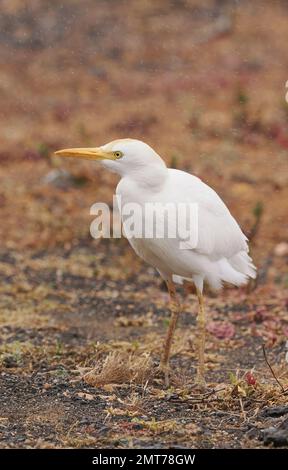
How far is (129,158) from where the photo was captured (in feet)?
17.2

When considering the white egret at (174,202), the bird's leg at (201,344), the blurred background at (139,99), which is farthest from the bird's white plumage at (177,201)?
the blurred background at (139,99)

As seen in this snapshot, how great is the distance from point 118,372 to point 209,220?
1.10 metres

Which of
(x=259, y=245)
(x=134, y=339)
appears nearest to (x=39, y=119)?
(x=259, y=245)

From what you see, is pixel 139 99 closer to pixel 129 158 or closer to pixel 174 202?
pixel 129 158

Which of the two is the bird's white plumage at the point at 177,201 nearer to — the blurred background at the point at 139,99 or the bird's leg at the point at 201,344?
the bird's leg at the point at 201,344

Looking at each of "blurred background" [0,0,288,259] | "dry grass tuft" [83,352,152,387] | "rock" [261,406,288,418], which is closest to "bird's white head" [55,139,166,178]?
"dry grass tuft" [83,352,152,387]

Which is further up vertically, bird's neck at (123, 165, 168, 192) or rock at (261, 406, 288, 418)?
bird's neck at (123, 165, 168, 192)

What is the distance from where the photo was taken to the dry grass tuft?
551 cm

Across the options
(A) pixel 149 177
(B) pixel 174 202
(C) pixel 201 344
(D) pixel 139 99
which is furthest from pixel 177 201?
(D) pixel 139 99

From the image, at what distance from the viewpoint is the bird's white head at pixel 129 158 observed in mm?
5219

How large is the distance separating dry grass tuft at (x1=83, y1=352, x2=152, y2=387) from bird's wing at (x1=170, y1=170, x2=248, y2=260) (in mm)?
850

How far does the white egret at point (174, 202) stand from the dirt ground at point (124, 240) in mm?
631

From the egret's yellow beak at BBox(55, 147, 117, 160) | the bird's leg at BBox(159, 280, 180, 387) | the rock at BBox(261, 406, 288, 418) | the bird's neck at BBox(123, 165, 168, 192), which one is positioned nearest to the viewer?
the rock at BBox(261, 406, 288, 418)

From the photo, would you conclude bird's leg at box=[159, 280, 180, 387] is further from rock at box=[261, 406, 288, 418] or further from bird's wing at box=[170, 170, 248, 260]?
rock at box=[261, 406, 288, 418]
